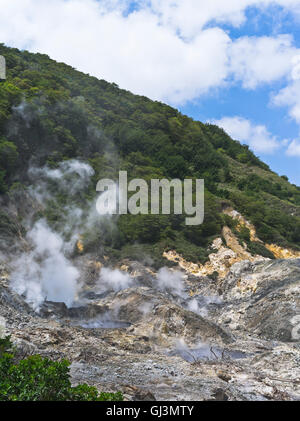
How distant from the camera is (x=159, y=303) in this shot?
58.0 feet

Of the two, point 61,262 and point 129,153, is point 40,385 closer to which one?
point 61,262

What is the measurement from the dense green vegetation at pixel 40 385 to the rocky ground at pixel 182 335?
226 cm

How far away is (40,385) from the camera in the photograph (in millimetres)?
7359

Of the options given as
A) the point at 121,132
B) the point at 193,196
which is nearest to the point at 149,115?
the point at 121,132

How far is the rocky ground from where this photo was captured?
10.8 m

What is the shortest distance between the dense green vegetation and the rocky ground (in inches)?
89.1

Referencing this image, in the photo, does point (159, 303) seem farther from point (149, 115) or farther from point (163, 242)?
point (149, 115)

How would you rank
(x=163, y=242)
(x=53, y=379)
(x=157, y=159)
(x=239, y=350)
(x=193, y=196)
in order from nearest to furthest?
(x=53, y=379), (x=239, y=350), (x=163, y=242), (x=193, y=196), (x=157, y=159)

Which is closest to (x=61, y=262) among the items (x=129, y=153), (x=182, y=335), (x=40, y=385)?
(x=182, y=335)

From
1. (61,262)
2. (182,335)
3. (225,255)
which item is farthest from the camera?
(225,255)

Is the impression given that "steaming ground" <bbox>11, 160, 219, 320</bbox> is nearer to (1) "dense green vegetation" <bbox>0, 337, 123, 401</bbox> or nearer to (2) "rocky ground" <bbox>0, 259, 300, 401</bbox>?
(2) "rocky ground" <bbox>0, 259, 300, 401</bbox>

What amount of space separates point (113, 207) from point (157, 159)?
13149 millimetres

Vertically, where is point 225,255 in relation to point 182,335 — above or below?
above

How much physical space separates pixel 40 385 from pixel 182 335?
934 cm
